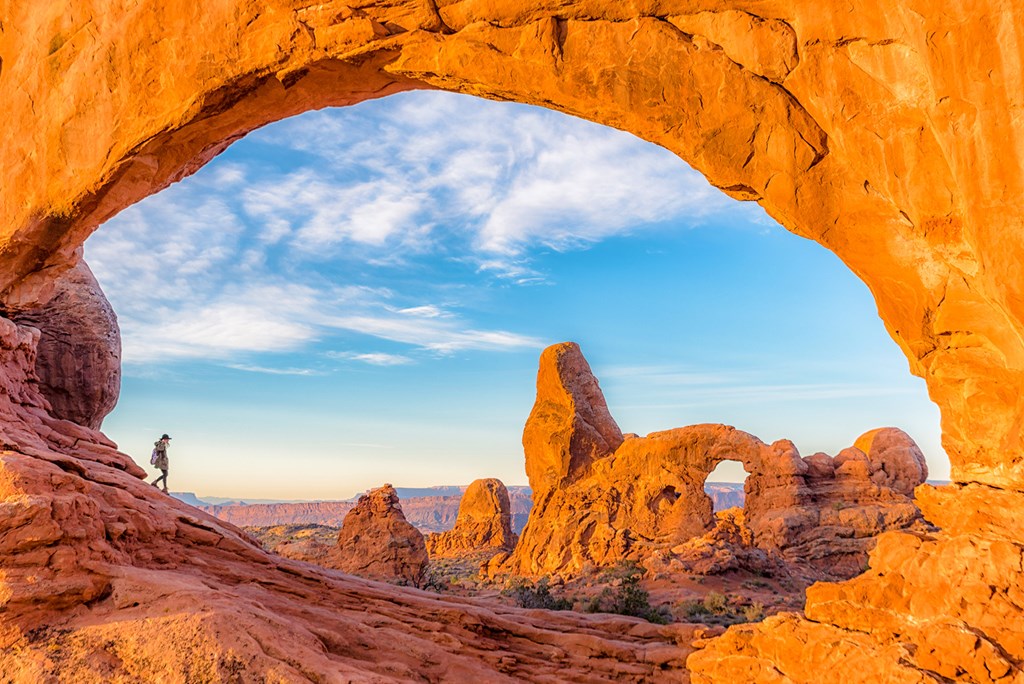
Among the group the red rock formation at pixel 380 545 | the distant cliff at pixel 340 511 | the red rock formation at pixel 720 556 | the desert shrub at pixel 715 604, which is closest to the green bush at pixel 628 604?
the desert shrub at pixel 715 604

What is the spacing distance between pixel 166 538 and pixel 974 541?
402 inches

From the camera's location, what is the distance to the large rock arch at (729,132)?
5.15 meters

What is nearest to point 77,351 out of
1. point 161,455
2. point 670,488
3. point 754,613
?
point 161,455

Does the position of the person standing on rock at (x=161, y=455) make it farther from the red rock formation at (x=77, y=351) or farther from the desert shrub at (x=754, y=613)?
the desert shrub at (x=754, y=613)

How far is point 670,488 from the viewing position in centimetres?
3253

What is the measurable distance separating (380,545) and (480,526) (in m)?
25.2

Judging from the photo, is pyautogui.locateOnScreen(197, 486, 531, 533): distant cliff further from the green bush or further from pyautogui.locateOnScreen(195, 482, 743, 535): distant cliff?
the green bush

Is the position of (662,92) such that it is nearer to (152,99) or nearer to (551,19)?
(551,19)

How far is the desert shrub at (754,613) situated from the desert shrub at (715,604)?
641 mm

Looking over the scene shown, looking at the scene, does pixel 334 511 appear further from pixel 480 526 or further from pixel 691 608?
pixel 691 608

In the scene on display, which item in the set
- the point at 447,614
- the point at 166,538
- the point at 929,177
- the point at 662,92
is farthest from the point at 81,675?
the point at 929,177

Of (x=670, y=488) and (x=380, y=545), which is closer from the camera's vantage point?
(x=380, y=545)

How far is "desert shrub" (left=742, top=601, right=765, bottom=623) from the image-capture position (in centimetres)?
1627

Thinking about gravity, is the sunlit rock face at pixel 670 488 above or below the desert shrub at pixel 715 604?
above
